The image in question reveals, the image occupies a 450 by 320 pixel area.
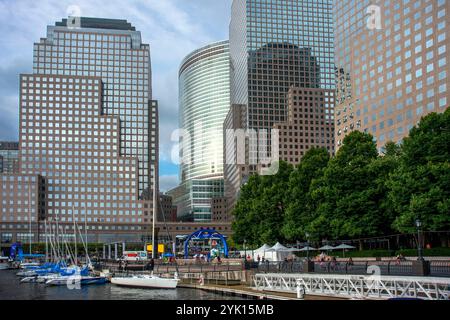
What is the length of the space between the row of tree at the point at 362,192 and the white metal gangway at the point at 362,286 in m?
10.4

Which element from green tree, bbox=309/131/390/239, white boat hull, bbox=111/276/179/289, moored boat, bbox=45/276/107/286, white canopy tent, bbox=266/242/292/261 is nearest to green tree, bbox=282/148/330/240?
white canopy tent, bbox=266/242/292/261

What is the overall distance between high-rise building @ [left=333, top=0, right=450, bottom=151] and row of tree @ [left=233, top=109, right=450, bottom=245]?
111 ft

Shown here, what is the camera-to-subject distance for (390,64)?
137 meters

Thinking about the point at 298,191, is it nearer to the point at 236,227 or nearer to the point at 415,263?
the point at 236,227

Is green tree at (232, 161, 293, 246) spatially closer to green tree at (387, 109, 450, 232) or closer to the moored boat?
green tree at (387, 109, 450, 232)

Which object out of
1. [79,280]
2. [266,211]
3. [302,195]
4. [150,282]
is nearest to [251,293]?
[150,282]

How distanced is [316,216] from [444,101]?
46.6 meters

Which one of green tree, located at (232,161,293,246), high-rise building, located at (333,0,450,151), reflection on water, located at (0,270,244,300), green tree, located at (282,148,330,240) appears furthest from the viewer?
high-rise building, located at (333,0,450,151)

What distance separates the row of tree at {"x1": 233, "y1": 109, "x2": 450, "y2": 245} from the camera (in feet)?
228

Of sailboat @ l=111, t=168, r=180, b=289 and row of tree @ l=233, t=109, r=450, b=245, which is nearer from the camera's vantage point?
row of tree @ l=233, t=109, r=450, b=245

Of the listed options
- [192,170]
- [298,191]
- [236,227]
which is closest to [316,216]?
[298,191]

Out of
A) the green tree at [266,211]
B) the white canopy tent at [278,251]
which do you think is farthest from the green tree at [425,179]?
the green tree at [266,211]

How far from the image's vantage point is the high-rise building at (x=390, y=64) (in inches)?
4877

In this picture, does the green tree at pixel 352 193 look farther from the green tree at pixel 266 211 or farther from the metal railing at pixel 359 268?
the green tree at pixel 266 211
